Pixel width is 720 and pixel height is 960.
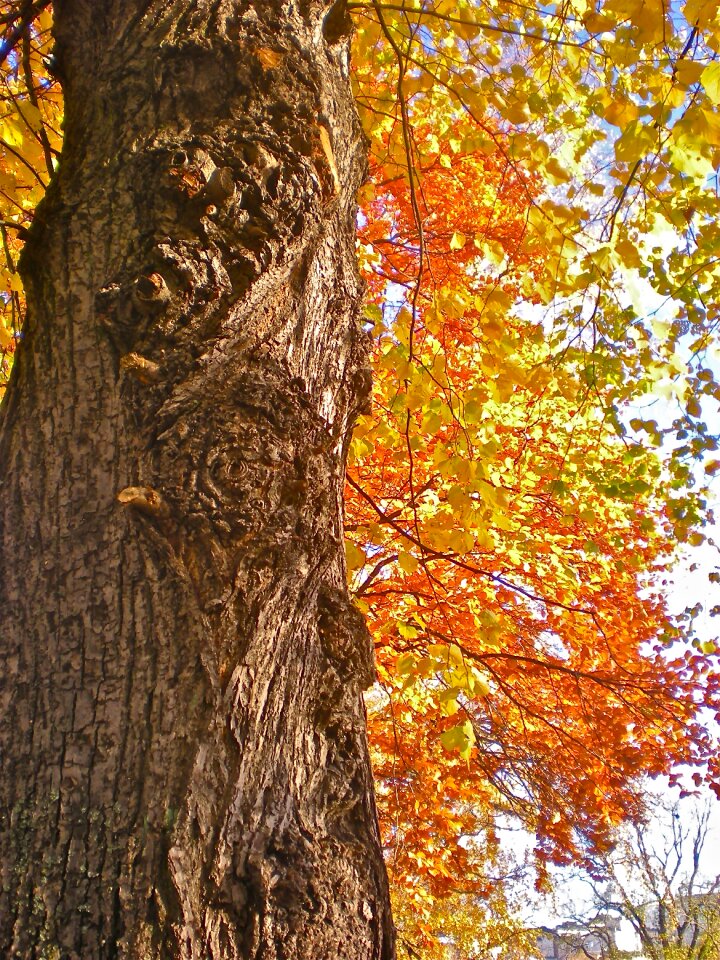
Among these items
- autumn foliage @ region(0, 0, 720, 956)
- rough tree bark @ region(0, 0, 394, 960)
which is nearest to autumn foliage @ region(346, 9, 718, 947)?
autumn foliage @ region(0, 0, 720, 956)

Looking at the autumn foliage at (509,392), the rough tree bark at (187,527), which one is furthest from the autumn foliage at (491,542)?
the rough tree bark at (187,527)

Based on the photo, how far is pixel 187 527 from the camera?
123 centimetres

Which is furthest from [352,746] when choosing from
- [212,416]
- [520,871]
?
[520,871]

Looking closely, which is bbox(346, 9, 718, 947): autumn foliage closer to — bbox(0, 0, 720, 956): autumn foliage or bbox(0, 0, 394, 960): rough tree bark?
bbox(0, 0, 720, 956): autumn foliage

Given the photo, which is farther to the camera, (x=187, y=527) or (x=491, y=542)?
(x=491, y=542)

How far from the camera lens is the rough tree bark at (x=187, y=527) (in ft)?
3.39

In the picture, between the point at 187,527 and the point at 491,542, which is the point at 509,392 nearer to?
the point at 491,542

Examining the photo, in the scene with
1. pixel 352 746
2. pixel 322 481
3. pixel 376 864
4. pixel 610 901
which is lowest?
pixel 610 901

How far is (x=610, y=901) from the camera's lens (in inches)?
830

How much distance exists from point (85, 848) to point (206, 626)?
0.36 metres

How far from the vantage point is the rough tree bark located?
1.03 m

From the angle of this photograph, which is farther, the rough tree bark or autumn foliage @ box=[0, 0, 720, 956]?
autumn foliage @ box=[0, 0, 720, 956]

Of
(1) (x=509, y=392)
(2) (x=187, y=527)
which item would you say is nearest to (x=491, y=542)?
(1) (x=509, y=392)

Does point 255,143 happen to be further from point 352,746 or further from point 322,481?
point 352,746
